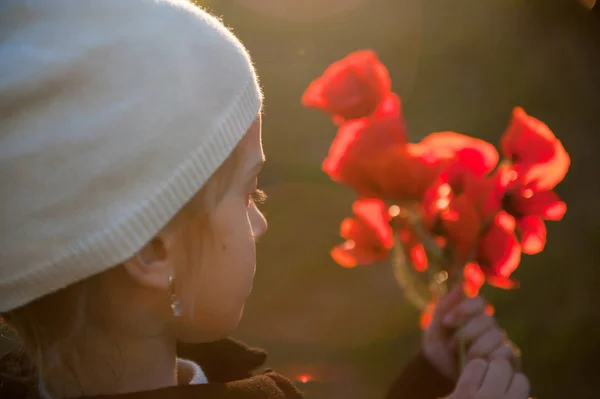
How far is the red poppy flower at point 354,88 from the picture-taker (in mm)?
500

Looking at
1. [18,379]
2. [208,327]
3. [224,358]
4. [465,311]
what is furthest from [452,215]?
[18,379]

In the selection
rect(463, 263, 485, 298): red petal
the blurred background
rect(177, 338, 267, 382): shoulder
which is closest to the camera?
rect(463, 263, 485, 298): red petal

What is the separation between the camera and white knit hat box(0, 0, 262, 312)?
0.42 meters

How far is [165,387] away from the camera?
511 mm

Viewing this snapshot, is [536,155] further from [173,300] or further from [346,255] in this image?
[173,300]

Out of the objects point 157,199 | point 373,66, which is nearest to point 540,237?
point 373,66

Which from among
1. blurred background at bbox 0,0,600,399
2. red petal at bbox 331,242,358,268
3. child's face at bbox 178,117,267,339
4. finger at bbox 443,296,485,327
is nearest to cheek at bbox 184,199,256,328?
child's face at bbox 178,117,267,339

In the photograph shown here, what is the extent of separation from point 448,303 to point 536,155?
0.16 meters

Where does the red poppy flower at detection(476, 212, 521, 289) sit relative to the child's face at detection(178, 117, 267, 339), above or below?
above

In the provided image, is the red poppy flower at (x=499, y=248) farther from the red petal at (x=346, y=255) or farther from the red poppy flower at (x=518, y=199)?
the red petal at (x=346, y=255)

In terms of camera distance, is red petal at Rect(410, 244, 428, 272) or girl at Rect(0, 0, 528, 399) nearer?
girl at Rect(0, 0, 528, 399)

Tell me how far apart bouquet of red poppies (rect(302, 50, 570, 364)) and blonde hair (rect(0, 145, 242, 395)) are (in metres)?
0.10

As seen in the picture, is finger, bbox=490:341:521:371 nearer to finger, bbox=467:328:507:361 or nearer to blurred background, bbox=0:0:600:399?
finger, bbox=467:328:507:361

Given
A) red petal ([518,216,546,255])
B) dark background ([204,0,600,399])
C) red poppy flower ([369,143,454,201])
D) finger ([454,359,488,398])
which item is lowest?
dark background ([204,0,600,399])
